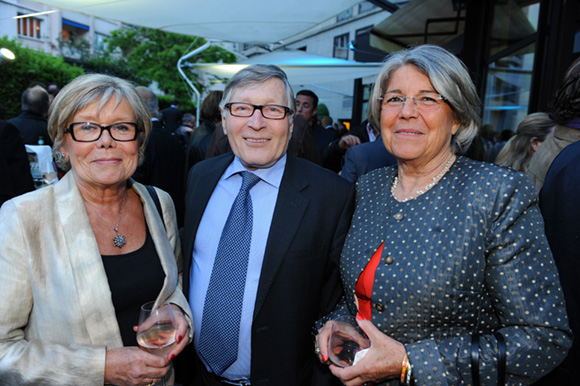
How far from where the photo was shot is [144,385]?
1.78 meters

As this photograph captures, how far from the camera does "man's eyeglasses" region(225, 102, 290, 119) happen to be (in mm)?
2240

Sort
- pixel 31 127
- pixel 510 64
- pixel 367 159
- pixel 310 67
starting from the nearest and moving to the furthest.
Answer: pixel 367 159 → pixel 31 127 → pixel 510 64 → pixel 310 67

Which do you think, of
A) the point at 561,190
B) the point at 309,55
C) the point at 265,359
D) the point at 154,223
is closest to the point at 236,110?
the point at 154,223

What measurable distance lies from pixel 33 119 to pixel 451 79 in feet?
18.3

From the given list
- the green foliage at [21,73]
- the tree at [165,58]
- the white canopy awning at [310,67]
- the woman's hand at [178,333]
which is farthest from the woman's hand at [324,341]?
the tree at [165,58]

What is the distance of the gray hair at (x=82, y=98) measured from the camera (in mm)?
1966

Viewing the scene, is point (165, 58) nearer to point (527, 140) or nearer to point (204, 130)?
point (204, 130)

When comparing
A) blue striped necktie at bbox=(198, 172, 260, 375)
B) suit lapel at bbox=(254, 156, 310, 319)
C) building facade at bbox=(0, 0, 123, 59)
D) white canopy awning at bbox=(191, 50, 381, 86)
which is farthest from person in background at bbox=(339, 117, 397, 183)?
building facade at bbox=(0, 0, 123, 59)

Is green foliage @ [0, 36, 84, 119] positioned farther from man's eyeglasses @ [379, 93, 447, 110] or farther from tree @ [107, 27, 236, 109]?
man's eyeglasses @ [379, 93, 447, 110]

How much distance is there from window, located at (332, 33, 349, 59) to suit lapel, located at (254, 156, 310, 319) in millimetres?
19559

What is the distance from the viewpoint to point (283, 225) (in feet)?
6.87

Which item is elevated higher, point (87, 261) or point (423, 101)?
point (423, 101)

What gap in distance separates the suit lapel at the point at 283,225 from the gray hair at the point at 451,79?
0.66 meters

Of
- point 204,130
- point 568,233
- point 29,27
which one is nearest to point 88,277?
point 568,233
